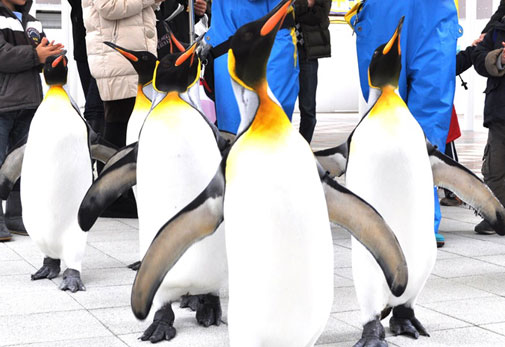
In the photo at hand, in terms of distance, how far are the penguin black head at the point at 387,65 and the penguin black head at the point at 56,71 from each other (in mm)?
1597

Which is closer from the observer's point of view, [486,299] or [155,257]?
[155,257]

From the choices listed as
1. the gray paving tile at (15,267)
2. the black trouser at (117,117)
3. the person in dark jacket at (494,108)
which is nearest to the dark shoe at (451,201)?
the person in dark jacket at (494,108)

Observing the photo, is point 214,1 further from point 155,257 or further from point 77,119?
point 155,257

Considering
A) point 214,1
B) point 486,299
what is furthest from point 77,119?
point 486,299

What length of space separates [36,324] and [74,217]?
75 centimetres

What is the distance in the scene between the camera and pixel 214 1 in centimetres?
353

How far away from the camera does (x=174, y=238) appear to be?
2.08 m

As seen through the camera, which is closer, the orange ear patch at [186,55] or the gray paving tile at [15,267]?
the orange ear patch at [186,55]

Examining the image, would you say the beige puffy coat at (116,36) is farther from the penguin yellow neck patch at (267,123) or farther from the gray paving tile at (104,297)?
the penguin yellow neck patch at (267,123)

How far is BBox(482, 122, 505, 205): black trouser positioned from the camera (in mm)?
4996

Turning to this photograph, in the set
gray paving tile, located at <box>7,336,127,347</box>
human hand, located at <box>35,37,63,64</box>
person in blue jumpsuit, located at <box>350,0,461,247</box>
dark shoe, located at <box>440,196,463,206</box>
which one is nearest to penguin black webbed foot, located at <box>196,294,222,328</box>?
gray paving tile, located at <box>7,336,127,347</box>

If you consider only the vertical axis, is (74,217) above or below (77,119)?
below

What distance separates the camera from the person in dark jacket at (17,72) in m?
4.77

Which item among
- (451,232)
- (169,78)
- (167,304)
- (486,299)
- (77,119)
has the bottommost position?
(451,232)
